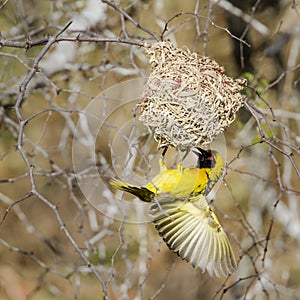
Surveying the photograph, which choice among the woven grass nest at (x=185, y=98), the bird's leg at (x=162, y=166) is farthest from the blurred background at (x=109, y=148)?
the woven grass nest at (x=185, y=98)

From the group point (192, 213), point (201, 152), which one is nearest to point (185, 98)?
point (201, 152)

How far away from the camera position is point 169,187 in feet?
7.48

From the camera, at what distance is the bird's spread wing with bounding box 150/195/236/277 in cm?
229

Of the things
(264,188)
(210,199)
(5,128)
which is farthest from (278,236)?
(5,128)

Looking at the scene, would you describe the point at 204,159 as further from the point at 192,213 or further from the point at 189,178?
the point at 192,213

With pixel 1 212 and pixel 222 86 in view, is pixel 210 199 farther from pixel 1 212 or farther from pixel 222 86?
pixel 1 212

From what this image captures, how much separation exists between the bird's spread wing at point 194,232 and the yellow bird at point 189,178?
0.04m

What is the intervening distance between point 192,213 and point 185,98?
23.8 inches

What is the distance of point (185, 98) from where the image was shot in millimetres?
1978

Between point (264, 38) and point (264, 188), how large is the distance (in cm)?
121

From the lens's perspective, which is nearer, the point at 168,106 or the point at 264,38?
the point at 168,106

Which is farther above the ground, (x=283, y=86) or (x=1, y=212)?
(x=283, y=86)

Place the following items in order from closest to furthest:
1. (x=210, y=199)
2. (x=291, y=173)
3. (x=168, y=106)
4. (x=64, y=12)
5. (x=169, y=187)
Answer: (x=168, y=106) < (x=169, y=187) < (x=210, y=199) < (x=64, y=12) < (x=291, y=173)

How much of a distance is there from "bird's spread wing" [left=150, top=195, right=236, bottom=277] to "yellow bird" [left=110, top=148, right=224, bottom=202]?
0.04 meters
